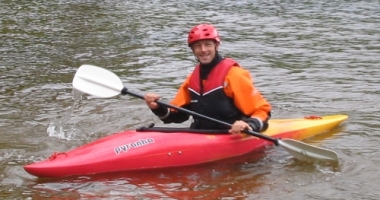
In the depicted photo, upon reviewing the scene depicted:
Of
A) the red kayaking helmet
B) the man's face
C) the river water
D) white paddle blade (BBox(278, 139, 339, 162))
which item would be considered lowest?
the river water

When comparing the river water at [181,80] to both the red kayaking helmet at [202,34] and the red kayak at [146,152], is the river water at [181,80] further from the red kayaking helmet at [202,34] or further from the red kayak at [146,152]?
the red kayaking helmet at [202,34]

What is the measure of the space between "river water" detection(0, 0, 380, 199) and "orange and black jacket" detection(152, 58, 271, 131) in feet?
1.45

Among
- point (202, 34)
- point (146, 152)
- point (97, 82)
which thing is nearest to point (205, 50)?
point (202, 34)

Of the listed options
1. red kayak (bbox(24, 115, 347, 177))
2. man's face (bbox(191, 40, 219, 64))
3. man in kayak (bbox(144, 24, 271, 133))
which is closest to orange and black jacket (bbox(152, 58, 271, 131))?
man in kayak (bbox(144, 24, 271, 133))

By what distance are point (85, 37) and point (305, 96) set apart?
6.79 metres

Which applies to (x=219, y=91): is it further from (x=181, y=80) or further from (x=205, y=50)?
(x=181, y=80)

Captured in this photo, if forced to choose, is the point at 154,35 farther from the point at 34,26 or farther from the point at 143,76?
the point at 143,76

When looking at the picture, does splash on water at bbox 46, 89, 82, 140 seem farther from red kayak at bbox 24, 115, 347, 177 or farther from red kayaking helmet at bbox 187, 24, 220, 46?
red kayaking helmet at bbox 187, 24, 220, 46

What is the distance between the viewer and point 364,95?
352 inches

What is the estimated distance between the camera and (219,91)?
20.4 feet

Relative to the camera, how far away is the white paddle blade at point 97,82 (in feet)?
21.8

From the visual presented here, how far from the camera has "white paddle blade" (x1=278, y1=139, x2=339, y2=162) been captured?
6.23 meters

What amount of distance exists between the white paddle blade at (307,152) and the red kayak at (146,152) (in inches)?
15.7

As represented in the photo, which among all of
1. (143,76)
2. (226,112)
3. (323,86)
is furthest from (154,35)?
(226,112)
